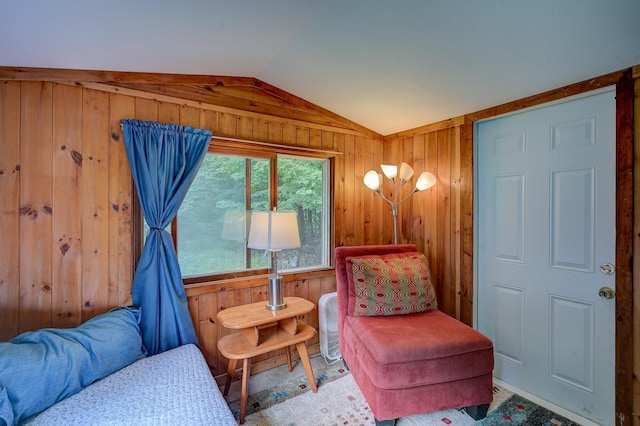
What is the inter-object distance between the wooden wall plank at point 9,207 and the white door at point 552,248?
307 centimetres

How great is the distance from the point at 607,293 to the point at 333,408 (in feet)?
5.88

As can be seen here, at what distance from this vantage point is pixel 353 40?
1.70 meters

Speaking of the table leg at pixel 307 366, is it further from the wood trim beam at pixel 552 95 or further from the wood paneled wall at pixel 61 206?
the wood trim beam at pixel 552 95

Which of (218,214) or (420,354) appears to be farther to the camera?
(218,214)

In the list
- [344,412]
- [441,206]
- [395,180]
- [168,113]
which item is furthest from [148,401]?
[395,180]

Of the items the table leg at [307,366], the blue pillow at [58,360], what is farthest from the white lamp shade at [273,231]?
the blue pillow at [58,360]

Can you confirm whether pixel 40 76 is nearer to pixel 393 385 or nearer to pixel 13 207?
pixel 13 207

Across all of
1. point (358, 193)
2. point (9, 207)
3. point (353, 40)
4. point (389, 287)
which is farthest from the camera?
point (358, 193)

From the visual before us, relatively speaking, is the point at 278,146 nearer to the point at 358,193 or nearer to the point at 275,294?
the point at 358,193

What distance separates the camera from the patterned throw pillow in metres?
2.11

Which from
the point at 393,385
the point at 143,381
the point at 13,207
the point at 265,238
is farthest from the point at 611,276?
the point at 13,207

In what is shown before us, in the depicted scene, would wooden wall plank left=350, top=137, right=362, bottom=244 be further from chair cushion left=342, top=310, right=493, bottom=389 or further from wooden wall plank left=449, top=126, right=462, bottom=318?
chair cushion left=342, top=310, right=493, bottom=389

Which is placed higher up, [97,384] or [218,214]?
[218,214]

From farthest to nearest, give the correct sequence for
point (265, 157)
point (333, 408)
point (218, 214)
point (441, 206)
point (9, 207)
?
point (441, 206), point (265, 157), point (218, 214), point (333, 408), point (9, 207)
